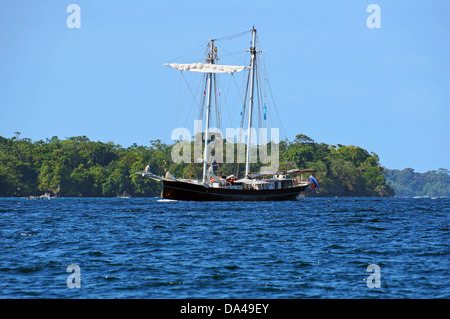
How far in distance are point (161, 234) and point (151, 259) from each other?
11.6 m

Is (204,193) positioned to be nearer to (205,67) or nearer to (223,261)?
(205,67)

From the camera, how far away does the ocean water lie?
24.0 m

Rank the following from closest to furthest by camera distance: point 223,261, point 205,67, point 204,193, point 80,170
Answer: point 223,261 < point 204,193 < point 205,67 < point 80,170

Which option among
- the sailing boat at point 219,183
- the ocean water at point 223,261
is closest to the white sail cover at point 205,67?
the sailing boat at point 219,183

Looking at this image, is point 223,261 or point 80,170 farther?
point 80,170

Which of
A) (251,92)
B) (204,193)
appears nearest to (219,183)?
(204,193)

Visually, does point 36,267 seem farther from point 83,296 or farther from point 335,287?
point 335,287

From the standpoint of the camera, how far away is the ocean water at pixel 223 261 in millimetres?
23953

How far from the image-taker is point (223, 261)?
30609 mm

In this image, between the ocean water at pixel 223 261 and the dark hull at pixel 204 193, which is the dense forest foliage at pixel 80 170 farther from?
the ocean water at pixel 223 261

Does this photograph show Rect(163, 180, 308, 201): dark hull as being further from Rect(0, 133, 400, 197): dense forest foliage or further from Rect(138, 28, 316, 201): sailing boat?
Rect(0, 133, 400, 197): dense forest foliage

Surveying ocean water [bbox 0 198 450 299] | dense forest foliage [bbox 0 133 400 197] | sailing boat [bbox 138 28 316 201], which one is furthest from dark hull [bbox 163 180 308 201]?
dense forest foliage [bbox 0 133 400 197]

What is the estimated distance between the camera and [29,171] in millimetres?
174125
